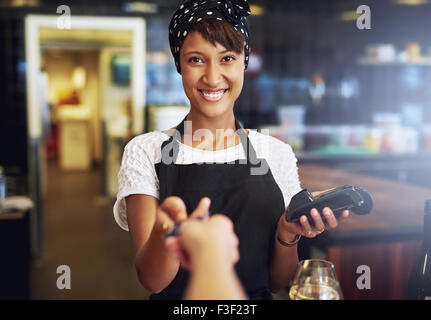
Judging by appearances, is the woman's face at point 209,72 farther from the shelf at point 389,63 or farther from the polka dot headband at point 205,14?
the shelf at point 389,63

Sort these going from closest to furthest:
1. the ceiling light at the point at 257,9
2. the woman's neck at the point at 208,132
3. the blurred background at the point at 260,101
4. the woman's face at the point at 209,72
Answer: the woman's face at the point at 209,72 < the woman's neck at the point at 208,132 < the blurred background at the point at 260,101 < the ceiling light at the point at 257,9

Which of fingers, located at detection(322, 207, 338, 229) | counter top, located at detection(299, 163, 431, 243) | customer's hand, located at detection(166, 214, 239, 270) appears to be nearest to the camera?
customer's hand, located at detection(166, 214, 239, 270)

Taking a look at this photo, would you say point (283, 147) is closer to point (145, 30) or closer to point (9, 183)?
point (9, 183)

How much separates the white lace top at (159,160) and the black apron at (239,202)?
0.02 m

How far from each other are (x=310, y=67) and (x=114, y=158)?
10.1 ft

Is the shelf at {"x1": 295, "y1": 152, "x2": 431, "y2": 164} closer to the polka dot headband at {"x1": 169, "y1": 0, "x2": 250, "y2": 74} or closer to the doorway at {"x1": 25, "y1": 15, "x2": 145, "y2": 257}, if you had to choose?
the doorway at {"x1": 25, "y1": 15, "x2": 145, "y2": 257}

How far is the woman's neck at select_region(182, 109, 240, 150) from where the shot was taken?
1.04 metres

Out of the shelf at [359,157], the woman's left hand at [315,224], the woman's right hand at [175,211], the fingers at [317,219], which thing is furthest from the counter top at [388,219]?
the shelf at [359,157]

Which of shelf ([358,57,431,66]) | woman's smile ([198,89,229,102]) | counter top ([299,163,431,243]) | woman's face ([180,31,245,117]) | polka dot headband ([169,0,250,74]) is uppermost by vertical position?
shelf ([358,57,431,66])

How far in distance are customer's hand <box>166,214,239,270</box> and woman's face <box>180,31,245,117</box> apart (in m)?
0.47

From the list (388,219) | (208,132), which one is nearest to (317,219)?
(208,132)

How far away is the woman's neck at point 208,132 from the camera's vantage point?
104cm

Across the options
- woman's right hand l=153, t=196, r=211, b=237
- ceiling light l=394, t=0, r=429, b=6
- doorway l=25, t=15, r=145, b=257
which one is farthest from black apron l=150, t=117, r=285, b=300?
ceiling light l=394, t=0, r=429, b=6

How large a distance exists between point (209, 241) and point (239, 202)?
52cm
